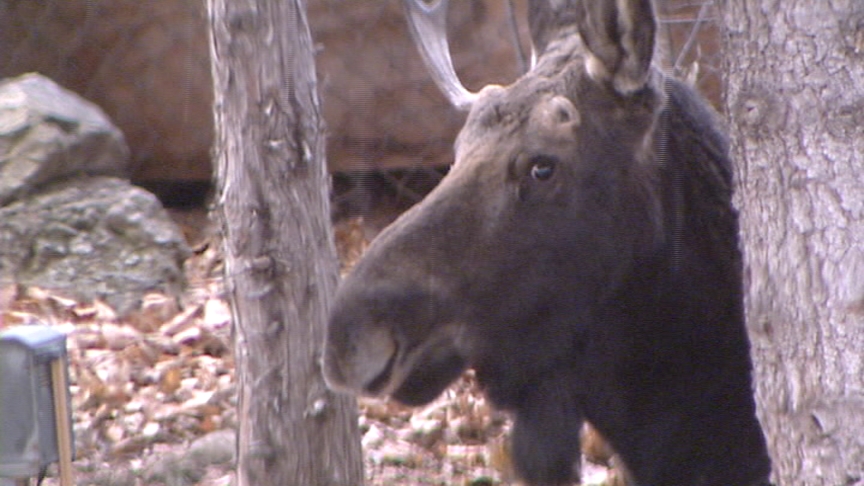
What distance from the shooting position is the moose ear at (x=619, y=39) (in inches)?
122

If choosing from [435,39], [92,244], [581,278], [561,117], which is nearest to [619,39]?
[561,117]

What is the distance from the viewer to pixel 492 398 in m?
3.50

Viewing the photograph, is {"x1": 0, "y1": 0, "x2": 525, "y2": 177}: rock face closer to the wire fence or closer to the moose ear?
the wire fence

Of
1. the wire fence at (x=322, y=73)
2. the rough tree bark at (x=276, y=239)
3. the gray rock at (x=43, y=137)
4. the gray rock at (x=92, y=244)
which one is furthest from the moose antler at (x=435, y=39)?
the gray rock at (x=43, y=137)

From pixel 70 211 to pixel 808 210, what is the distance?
5653 millimetres

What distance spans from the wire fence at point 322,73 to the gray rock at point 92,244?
0.62 m

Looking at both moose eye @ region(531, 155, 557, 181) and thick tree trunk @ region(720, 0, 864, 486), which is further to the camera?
moose eye @ region(531, 155, 557, 181)

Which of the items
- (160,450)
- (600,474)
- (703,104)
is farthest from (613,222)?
(160,450)

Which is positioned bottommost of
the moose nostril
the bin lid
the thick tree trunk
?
the moose nostril

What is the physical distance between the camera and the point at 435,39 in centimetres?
407

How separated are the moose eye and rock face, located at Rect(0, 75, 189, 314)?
14.2ft

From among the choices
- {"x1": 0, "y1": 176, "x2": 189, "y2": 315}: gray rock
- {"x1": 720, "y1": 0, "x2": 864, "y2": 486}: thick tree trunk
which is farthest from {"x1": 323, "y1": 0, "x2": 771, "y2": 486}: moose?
{"x1": 0, "y1": 176, "x2": 189, "y2": 315}: gray rock

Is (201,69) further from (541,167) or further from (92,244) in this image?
(541,167)

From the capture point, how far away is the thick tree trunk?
2562mm
